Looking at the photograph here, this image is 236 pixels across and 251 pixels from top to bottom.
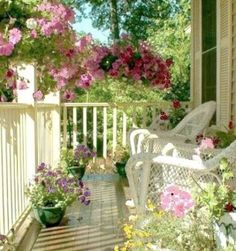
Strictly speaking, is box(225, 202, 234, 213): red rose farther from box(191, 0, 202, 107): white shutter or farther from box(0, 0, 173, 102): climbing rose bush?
box(191, 0, 202, 107): white shutter

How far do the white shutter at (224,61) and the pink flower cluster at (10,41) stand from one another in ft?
9.35

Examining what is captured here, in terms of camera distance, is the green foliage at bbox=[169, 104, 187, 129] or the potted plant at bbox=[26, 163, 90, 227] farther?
the green foliage at bbox=[169, 104, 187, 129]

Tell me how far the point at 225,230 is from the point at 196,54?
501 centimetres

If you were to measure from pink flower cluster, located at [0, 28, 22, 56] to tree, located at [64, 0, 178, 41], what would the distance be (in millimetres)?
9016

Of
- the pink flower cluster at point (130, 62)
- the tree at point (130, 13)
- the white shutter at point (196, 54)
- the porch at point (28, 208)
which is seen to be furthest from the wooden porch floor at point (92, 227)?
the tree at point (130, 13)

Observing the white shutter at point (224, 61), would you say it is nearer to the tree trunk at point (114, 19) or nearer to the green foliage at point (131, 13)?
the tree trunk at point (114, 19)

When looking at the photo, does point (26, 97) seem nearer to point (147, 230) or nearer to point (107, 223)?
point (107, 223)

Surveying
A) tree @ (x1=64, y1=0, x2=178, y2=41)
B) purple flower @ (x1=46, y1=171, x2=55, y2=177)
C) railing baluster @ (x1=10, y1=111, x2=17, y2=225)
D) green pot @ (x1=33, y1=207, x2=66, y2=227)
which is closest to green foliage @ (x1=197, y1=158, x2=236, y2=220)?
railing baluster @ (x1=10, y1=111, x2=17, y2=225)

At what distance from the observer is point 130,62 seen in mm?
5121

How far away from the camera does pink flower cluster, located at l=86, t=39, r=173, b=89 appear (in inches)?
200

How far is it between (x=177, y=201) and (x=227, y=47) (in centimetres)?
295

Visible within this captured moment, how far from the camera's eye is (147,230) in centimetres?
277

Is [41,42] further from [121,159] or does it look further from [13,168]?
[121,159]

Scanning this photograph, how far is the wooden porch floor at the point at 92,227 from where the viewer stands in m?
3.87
